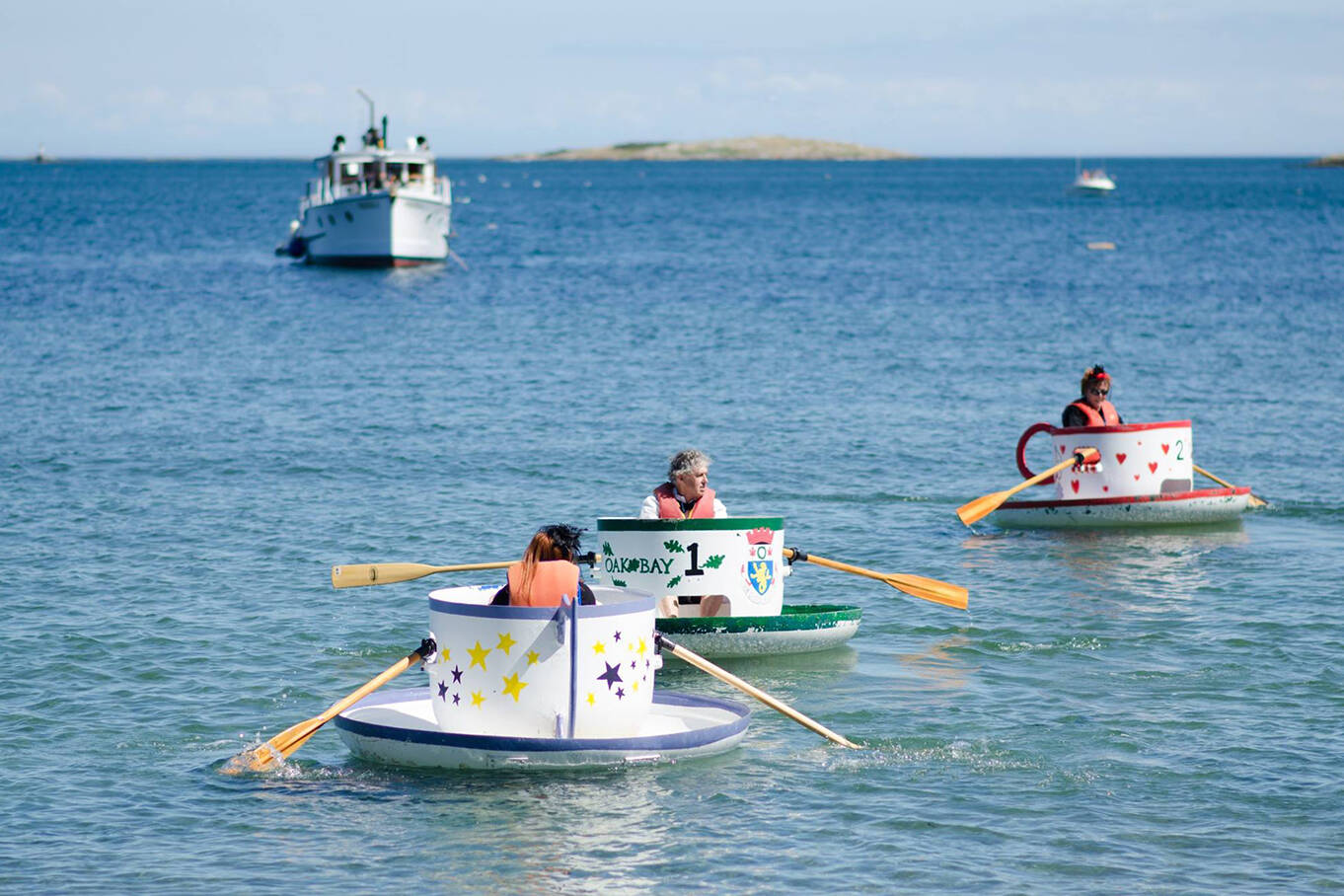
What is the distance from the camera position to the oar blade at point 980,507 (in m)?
21.2

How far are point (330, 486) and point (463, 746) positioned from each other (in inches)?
517

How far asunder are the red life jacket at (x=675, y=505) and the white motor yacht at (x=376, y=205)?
5125 centimetres

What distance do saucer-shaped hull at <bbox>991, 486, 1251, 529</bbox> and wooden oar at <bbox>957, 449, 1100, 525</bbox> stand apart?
17.0 inches

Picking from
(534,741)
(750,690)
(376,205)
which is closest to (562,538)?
(534,741)

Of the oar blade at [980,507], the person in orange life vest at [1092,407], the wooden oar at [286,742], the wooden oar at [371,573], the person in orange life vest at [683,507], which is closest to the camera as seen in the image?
the wooden oar at [286,742]

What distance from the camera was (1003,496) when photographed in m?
21.4

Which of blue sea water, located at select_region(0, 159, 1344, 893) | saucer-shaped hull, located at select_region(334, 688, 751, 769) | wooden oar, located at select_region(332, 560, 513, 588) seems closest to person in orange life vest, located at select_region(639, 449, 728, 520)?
blue sea water, located at select_region(0, 159, 1344, 893)

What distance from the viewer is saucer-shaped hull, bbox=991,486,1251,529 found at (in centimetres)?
2128

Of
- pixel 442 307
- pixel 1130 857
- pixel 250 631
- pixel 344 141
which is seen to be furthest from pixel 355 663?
pixel 344 141

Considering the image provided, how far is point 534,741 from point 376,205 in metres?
56.0

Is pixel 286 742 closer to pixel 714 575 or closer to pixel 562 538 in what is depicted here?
pixel 562 538

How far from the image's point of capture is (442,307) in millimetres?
54812

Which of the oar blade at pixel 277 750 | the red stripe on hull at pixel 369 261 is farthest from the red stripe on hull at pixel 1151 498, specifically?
the red stripe on hull at pixel 369 261

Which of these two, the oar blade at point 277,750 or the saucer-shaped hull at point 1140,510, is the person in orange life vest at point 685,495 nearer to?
the oar blade at point 277,750
